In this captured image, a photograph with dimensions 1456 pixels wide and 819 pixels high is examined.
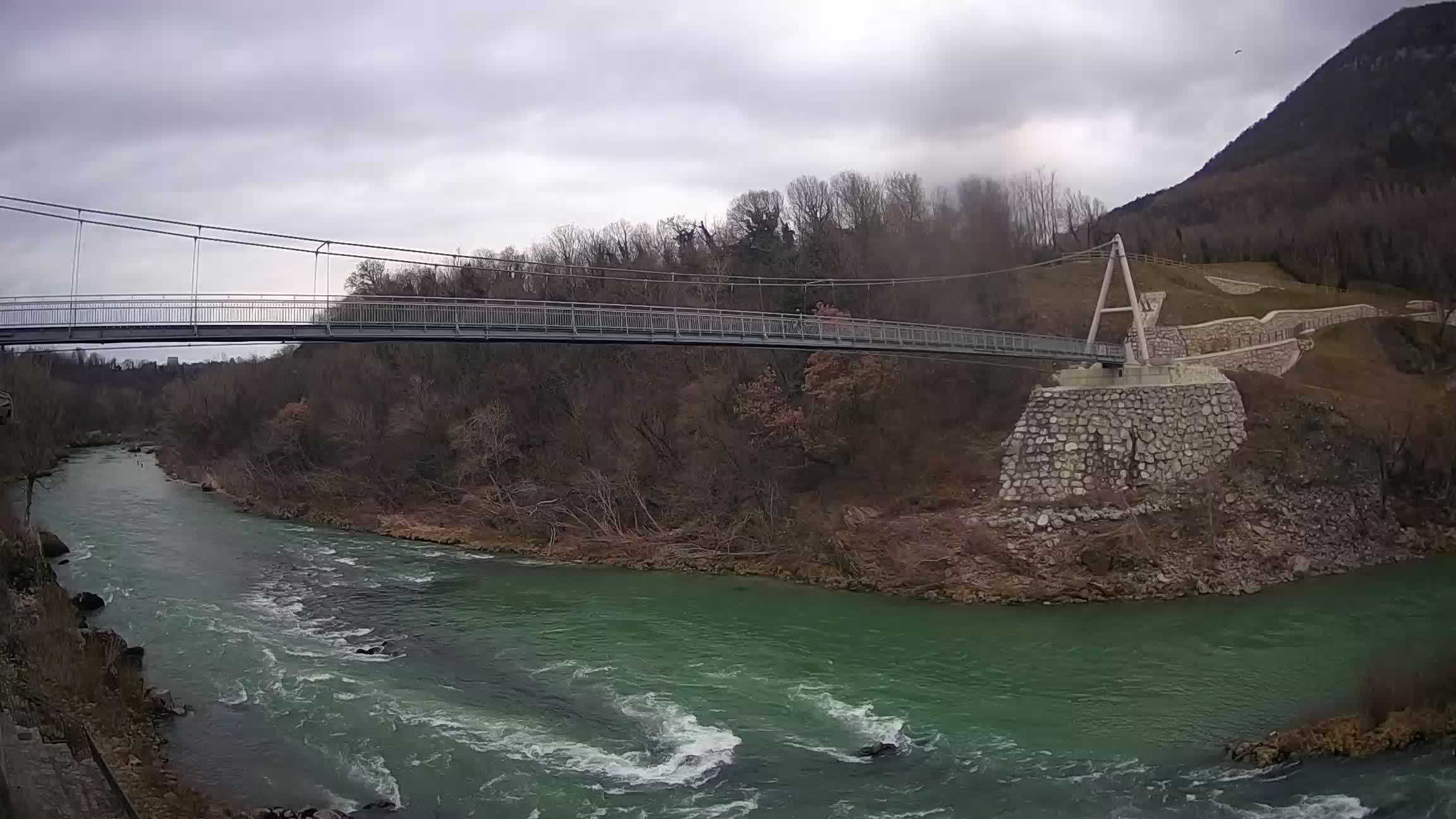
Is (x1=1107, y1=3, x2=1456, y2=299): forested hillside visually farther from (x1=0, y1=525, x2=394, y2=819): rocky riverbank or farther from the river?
(x1=0, y1=525, x2=394, y2=819): rocky riverbank

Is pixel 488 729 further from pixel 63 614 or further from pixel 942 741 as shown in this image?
Result: pixel 63 614

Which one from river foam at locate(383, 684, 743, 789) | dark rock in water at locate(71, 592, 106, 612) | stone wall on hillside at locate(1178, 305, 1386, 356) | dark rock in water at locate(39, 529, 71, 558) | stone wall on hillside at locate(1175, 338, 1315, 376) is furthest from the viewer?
stone wall on hillside at locate(1178, 305, 1386, 356)

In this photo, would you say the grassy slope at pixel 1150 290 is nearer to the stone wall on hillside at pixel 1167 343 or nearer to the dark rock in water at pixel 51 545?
the stone wall on hillside at pixel 1167 343

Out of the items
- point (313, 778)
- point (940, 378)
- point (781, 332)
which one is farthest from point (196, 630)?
point (940, 378)

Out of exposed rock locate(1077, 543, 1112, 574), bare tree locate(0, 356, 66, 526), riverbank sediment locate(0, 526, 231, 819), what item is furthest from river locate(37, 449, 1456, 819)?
bare tree locate(0, 356, 66, 526)

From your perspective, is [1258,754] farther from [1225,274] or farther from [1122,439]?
[1225,274]

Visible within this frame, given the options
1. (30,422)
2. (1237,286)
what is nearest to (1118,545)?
(1237,286)
